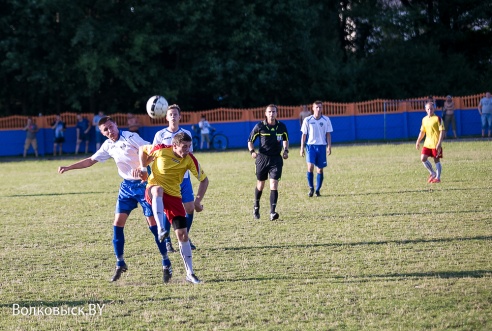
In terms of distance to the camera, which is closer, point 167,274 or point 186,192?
point 167,274

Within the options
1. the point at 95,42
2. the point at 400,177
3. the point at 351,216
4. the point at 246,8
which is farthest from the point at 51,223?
the point at 246,8

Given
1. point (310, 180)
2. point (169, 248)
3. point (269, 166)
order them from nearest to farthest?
1. point (169, 248)
2. point (269, 166)
3. point (310, 180)

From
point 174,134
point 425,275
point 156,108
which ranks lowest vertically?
point 425,275

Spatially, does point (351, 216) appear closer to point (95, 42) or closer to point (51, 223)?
point (51, 223)

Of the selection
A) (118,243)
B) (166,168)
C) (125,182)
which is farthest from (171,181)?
(118,243)

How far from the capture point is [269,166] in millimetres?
12727

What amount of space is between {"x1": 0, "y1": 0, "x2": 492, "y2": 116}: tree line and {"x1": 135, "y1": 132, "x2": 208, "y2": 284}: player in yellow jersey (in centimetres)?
2933

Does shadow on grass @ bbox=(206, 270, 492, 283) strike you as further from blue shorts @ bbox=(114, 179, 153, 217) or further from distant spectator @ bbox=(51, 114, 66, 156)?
distant spectator @ bbox=(51, 114, 66, 156)

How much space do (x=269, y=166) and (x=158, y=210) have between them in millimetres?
4889

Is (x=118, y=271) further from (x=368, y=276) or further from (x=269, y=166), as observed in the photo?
(x=269, y=166)

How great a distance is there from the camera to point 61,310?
276 inches

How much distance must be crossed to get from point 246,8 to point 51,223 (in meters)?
28.2

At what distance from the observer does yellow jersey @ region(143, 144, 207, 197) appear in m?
8.25

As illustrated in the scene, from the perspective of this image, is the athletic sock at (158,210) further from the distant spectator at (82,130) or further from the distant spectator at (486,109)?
the distant spectator at (82,130)
